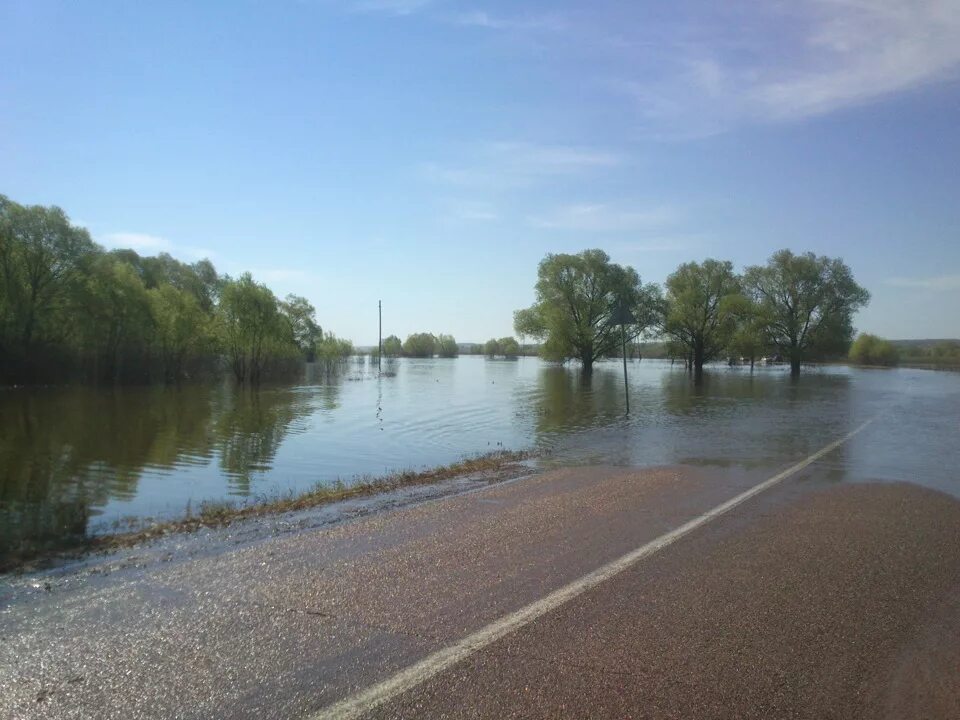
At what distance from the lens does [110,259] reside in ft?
158

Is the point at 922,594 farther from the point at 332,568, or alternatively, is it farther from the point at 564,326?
the point at 564,326

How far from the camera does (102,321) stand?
1770 inches

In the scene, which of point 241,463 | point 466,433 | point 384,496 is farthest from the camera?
point 466,433

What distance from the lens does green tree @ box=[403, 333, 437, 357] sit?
544 ft

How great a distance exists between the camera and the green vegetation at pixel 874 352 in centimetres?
10206

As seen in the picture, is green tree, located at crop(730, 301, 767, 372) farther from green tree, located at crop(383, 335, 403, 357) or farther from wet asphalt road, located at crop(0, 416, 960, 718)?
green tree, located at crop(383, 335, 403, 357)

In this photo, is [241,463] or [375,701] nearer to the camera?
[375,701]

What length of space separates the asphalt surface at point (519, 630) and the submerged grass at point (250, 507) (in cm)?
114

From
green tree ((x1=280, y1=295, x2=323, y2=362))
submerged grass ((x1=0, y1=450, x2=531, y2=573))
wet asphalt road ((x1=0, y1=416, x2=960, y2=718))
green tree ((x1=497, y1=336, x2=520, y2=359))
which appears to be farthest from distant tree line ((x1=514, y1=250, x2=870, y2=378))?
green tree ((x1=497, y1=336, x2=520, y2=359))

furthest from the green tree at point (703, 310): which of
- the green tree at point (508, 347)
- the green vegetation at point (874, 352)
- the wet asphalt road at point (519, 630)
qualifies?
the green tree at point (508, 347)

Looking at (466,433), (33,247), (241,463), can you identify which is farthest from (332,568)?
(33,247)

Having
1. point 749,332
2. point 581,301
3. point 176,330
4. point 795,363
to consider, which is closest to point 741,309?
point 749,332

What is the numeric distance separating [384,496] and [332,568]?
12.5 ft

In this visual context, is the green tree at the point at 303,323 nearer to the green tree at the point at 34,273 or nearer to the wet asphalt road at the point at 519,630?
the green tree at the point at 34,273
